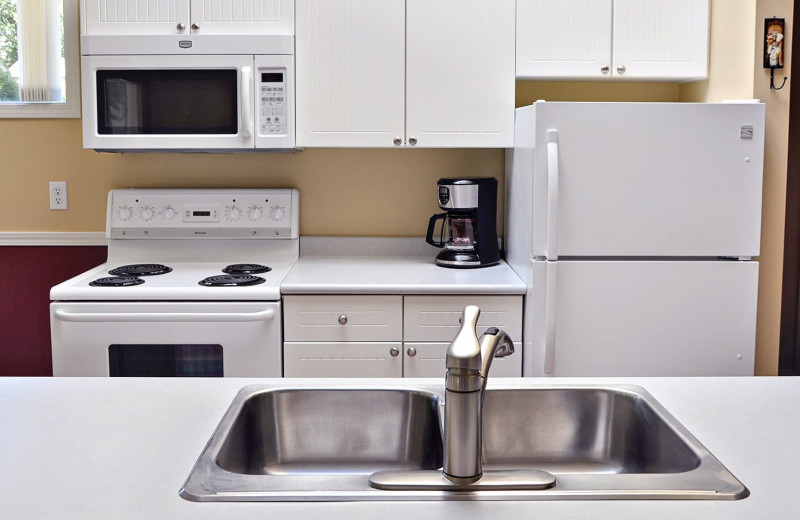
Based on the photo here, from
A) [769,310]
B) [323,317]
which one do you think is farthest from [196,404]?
[769,310]

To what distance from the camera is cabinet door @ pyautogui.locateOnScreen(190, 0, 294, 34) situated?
9.66 ft

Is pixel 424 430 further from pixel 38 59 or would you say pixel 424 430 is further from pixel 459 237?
pixel 38 59

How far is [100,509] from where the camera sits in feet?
3.35

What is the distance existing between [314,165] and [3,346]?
1480 mm

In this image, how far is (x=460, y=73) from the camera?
9.78 feet

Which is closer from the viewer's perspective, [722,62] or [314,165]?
[722,62]

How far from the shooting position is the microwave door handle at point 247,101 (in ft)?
9.48

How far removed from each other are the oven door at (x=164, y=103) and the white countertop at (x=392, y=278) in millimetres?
536

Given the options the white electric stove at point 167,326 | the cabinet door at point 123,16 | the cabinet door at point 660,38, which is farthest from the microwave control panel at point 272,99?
the cabinet door at point 660,38

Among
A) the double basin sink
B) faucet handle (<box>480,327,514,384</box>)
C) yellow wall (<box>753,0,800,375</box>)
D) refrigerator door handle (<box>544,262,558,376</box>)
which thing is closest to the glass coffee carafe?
refrigerator door handle (<box>544,262,558,376</box>)

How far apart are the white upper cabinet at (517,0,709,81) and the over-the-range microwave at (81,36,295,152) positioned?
88 cm

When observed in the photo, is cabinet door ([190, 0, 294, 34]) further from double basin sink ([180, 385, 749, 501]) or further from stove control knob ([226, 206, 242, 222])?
double basin sink ([180, 385, 749, 501])

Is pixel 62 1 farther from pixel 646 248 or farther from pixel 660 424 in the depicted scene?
pixel 660 424

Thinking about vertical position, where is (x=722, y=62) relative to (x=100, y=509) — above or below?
above
